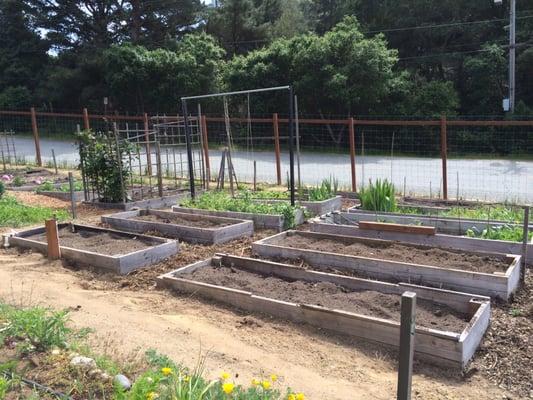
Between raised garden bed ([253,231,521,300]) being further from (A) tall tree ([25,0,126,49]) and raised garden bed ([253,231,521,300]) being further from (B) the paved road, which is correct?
(A) tall tree ([25,0,126,49])

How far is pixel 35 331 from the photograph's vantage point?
3.86 metres

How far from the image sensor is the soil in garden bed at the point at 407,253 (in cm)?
587

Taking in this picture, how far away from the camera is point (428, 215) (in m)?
8.12

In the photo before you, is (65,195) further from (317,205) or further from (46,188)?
(317,205)

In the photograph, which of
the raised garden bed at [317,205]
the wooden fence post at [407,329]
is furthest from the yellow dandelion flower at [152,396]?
the raised garden bed at [317,205]

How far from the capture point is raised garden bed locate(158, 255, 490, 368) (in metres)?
4.19

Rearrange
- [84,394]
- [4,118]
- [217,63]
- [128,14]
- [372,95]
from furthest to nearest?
[128,14] → [4,118] → [217,63] → [372,95] → [84,394]

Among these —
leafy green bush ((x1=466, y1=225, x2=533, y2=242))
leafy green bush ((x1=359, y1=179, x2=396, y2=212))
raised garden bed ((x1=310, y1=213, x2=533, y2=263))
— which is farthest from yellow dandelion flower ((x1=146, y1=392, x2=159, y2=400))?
leafy green bush ((x1=359, y1=179, x2=396, y2=212))

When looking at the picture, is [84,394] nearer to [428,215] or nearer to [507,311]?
[507,311]

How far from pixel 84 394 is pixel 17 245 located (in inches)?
206

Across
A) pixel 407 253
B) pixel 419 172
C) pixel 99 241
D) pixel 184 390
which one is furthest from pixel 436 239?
pixel 419 172

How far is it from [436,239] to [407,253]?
722 mm

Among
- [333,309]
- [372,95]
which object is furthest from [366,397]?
[372,95]

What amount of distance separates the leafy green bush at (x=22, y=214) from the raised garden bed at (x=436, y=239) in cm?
493
